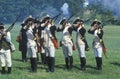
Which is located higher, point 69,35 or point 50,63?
point 69,35

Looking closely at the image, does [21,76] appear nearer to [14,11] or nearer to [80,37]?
[80,37]

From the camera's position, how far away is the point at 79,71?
17047 millimetres

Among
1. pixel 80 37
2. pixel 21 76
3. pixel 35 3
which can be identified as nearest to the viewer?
pixel 21 76

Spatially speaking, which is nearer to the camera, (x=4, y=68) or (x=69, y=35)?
(x=4, y=68)

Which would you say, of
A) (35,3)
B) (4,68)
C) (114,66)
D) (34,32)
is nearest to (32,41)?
(34,32)

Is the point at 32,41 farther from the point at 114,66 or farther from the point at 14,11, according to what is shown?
the point at 14,11

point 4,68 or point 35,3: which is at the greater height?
point 35,3

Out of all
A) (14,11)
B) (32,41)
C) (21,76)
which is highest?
(14,11)

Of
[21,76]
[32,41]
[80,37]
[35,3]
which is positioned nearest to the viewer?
[21,76]

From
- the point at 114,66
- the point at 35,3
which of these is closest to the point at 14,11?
the point at 35,3

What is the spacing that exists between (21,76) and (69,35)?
10.3ft

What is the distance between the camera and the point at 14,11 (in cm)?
10694

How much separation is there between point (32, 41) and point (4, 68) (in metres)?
1.59

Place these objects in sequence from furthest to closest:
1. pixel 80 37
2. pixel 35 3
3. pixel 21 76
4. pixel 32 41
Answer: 1. pixel 35 3
2. pixel 80 37
3. pixel 32 41
4. pixel 21 76
